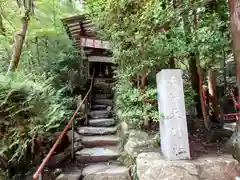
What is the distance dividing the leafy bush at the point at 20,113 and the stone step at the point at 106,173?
1.18 m

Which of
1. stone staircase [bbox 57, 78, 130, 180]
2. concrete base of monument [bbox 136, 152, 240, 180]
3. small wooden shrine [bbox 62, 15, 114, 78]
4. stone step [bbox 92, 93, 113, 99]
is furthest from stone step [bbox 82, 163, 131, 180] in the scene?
stone step [bbox 92, 93, 113, 99]

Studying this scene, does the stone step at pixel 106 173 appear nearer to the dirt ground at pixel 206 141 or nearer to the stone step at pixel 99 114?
the dirt ground at pixel 206 141

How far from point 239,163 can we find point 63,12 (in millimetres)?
8306

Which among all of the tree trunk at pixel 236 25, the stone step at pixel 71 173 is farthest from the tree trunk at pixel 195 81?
the stone step at pixel 71 173

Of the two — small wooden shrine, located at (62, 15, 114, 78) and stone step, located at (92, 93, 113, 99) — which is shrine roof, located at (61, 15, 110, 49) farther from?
stone step, located at (92, 93, 113, 99)

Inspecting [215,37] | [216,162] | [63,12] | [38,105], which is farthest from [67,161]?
[63,12]

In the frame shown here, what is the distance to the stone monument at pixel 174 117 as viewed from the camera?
3.17 meters

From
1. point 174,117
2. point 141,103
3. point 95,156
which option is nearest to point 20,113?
point 95,156

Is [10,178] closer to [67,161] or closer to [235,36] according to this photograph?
[67,161]

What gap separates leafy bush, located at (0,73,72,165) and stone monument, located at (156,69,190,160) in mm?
1797

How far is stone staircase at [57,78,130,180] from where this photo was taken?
155 inches

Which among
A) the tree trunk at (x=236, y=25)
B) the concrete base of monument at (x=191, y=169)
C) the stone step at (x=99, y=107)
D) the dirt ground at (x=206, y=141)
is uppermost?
the tree trunk at (x=236, y=25)

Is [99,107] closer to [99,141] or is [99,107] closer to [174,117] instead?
[99,141]

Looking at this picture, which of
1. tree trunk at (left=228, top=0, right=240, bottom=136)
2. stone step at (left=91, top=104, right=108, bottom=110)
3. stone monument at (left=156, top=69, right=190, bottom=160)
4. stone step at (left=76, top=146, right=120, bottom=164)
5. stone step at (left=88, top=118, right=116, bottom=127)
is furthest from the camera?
stone step at (left=91, top=104, right=108, bottom=110)
